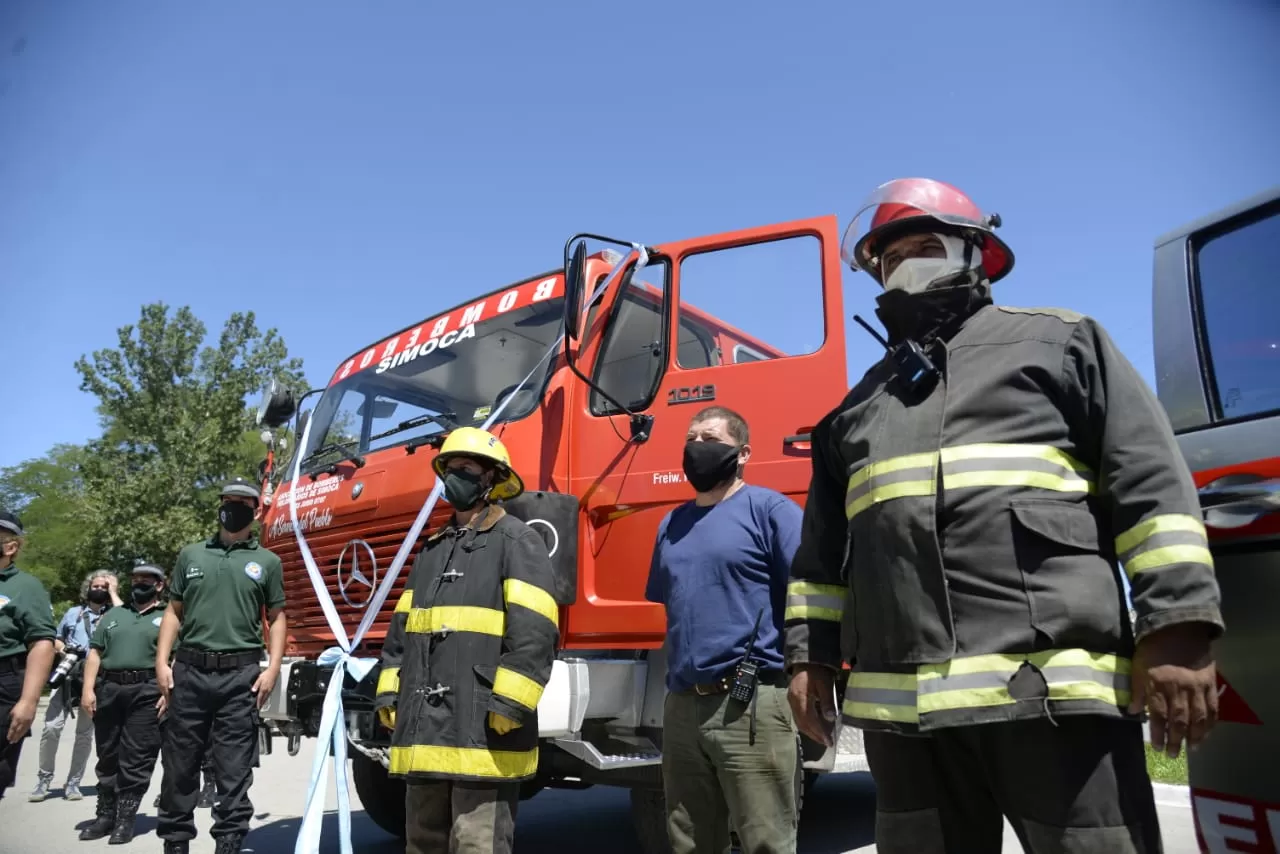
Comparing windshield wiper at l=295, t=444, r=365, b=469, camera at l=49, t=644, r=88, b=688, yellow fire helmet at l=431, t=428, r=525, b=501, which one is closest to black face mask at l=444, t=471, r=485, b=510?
yellow fire helmet at l=431, t=428, r=525, b=501

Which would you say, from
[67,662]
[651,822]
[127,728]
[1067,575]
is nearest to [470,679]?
[651,822]

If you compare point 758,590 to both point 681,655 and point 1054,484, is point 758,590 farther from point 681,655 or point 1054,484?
point 1054,484

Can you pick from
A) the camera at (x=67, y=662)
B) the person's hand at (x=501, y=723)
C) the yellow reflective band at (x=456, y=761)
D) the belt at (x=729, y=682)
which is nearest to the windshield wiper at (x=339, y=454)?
the yellow reflective band at (x=456, y=761)

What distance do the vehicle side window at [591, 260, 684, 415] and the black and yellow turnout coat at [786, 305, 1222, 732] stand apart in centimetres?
236

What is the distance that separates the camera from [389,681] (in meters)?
3.34

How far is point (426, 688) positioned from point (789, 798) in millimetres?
1275

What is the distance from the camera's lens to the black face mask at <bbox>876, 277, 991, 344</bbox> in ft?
6.25

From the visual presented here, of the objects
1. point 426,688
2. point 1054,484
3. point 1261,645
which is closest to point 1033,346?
point 1054,484

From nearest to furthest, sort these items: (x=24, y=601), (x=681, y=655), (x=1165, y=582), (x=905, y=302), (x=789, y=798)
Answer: (x=1165, y=582), (x=905, y=302), (x=789, y=798), (x=681, y=655), (x=24, y=601)

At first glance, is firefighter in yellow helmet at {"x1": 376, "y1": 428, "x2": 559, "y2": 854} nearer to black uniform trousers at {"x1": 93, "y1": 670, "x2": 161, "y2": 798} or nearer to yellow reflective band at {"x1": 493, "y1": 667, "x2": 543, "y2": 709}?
yellow reflective band at {"x1": 493, "y1": 667, "x2": 543, "y2": 709}

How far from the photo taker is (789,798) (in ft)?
8.98

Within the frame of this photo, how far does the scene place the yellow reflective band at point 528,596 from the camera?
3205mm

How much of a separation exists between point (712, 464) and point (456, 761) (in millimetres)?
1320

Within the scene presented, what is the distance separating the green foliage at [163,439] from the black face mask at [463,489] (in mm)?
22017
